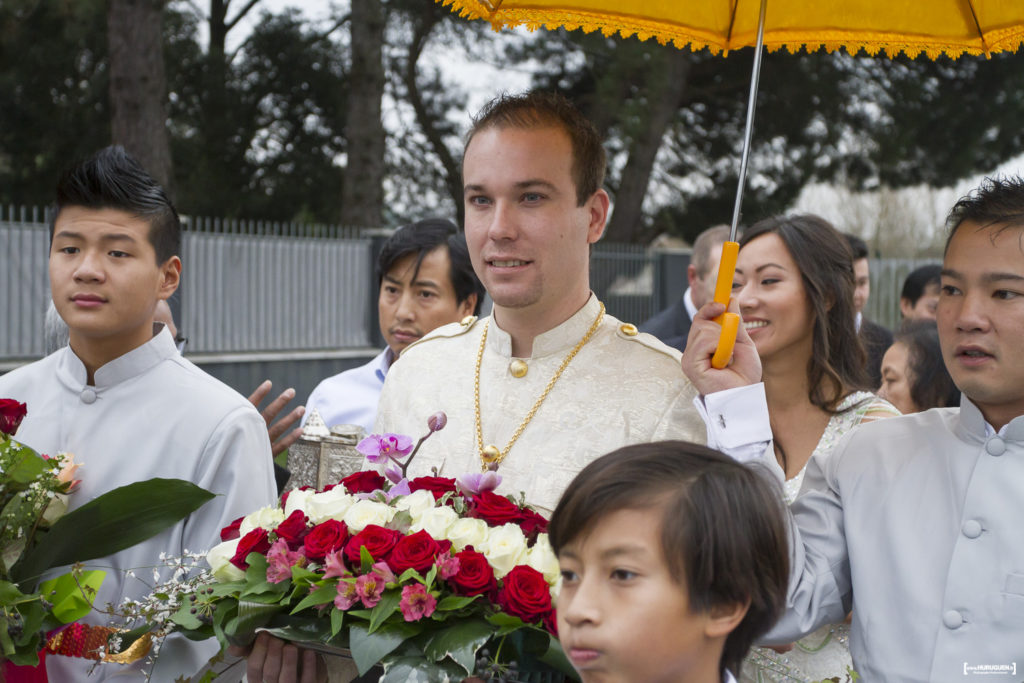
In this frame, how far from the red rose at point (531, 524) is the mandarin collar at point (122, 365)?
4.02 ft

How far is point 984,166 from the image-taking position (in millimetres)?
18188

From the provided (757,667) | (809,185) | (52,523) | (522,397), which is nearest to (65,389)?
(52,523)

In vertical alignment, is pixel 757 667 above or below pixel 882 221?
below

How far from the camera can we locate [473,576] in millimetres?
1935

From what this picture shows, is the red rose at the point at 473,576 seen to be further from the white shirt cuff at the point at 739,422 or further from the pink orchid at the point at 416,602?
the white shirt cuff at the point at 739,422

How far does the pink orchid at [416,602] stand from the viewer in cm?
188

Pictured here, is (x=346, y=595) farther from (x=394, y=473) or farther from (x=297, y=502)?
(x=394, y=473)

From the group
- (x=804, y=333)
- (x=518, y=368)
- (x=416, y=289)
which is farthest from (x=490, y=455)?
(x=416, y=289)

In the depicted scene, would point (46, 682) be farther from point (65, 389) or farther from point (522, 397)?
point (522, 397)

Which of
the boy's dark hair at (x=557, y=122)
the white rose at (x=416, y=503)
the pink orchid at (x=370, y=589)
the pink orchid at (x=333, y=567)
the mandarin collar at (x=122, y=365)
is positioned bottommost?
the pink orchid at (x=370, y=589)

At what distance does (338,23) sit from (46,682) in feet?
52.8

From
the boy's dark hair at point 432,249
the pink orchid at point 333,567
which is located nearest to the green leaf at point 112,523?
the pink orchid at point 333,567

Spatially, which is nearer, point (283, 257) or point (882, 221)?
point (283, 257)

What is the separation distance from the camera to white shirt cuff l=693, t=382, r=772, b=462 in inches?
88.5
